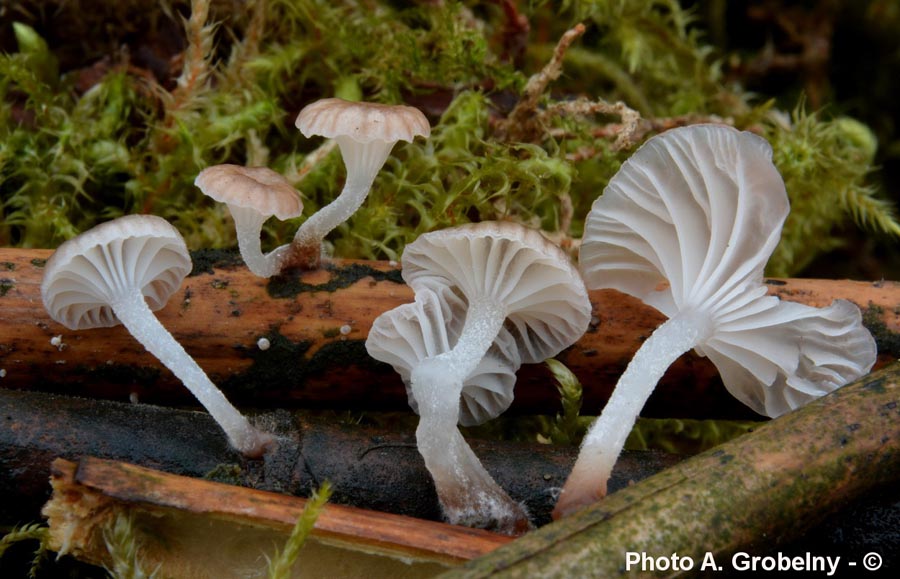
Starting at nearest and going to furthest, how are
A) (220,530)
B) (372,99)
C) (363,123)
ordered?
(220,530), (363,123), (372,99)

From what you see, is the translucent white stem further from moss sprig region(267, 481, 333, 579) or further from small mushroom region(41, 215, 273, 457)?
moss sprig region(267, 481, 333, 579)

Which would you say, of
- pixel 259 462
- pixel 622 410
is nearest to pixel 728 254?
pixel 622 410

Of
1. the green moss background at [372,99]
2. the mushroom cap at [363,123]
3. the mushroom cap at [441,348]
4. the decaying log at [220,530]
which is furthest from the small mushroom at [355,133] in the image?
the decaying log at [220,530]

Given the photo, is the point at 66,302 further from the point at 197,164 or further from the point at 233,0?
the point at 233,0

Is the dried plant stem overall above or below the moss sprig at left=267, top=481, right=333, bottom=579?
above

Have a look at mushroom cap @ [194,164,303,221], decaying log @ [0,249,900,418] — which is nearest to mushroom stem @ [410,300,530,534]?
decaying log @ [0,249,900,418]

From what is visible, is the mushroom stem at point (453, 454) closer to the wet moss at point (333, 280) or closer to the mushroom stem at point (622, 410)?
the mushroom stem at point (622, 410)

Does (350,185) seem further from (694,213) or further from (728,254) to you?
(728,254)
